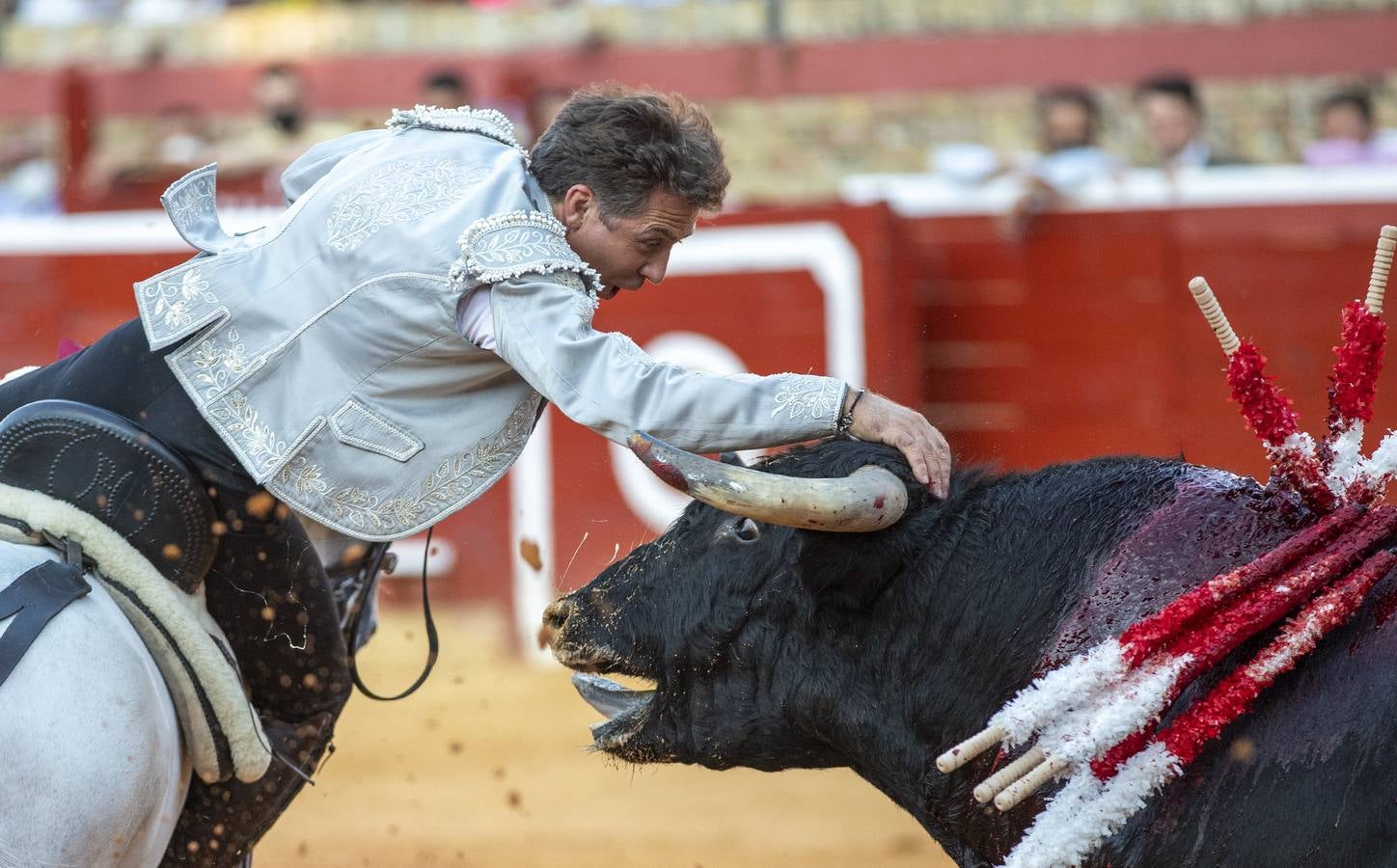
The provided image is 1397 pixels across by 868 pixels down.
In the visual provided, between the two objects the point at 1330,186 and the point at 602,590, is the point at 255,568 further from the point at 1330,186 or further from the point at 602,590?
the point at 1330,186

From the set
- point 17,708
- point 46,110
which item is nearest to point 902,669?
point 17,708

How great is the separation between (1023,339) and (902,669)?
15.2ft

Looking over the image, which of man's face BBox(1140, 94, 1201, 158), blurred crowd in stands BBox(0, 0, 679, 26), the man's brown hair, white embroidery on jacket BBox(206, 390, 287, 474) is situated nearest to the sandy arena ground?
white embroidery on jacket BBox(206, 390, 287, 474)

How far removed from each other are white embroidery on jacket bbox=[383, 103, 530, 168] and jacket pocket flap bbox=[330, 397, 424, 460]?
46cm

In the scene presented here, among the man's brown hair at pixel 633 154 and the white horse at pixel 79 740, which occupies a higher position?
the man's brown hair at pixel 633 154

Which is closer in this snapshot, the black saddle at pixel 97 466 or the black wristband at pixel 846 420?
the black wristband at pixel 846 420

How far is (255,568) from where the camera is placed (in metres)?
2.63

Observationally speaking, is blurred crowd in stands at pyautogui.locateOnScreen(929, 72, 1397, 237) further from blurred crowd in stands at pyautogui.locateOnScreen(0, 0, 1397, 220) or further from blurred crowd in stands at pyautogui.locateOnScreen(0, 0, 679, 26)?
blurred crowd in stands at pyautogui.locateOnScreen(0, 0, 679, 26)

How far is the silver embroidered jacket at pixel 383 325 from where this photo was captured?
92.3 inches

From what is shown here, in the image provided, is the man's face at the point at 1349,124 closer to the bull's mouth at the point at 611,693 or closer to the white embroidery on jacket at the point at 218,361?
the bull's mouth at the point at 611,693

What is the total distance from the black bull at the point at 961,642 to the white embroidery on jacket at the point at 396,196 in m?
0.59

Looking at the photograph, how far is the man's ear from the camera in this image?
244cm

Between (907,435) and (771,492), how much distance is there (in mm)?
226

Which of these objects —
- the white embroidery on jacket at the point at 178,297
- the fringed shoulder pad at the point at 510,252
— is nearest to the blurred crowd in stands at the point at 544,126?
the white embroidery on jacket at the point at 178,297
